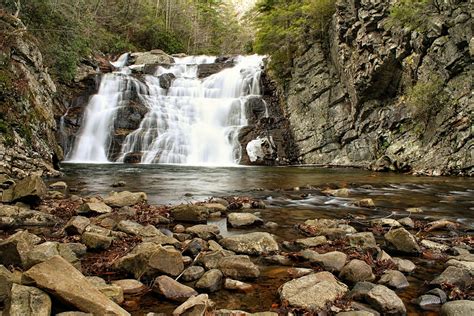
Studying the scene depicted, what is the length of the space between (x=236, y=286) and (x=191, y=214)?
10.6 feet

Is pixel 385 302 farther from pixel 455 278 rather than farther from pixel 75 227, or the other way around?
pixel 75 227

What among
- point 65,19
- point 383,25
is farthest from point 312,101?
point 65,19

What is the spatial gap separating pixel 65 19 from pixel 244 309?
23.3 meters

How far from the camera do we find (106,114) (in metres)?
24.8

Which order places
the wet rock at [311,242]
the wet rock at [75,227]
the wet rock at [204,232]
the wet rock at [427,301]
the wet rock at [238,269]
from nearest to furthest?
the wet rock at [427,301], the wet rock at [238,269], the wet rock at [311,242], the wet rock at [75,227], the wet rock at [204,232]

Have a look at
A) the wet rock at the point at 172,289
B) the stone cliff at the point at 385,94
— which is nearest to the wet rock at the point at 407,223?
the wet rock at the point at 172,289

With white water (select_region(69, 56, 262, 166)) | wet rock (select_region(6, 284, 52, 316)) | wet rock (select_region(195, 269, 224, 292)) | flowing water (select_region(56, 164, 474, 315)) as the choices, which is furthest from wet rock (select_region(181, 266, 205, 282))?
white water (select_region(69, 56, 262, 166))

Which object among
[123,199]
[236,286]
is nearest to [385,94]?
[123,199]

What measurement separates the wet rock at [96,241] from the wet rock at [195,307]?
220cm

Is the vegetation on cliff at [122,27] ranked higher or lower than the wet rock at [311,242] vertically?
higher

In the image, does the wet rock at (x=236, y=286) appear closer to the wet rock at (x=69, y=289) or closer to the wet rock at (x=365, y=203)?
the wet rock at (x=69, y=289)

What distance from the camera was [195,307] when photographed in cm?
329

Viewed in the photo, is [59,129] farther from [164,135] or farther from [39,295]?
[39,295]

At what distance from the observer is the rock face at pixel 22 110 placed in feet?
39.9
